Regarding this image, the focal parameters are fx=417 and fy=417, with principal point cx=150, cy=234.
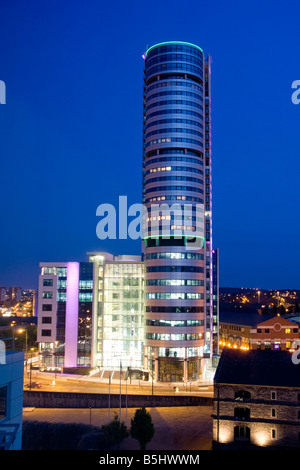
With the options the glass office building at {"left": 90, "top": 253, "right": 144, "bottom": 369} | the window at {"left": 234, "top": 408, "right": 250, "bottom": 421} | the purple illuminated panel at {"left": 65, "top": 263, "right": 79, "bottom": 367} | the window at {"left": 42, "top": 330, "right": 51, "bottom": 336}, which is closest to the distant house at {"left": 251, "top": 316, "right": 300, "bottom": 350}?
the glass office building at {"left": 90, "top": 253, "right": 144, "bottom": 369}

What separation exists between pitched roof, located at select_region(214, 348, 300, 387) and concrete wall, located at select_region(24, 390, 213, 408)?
16.2m

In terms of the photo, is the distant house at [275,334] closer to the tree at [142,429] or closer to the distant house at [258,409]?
the distant house at [258,409]

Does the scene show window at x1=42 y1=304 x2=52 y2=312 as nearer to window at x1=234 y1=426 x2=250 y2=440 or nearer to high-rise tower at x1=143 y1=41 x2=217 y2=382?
high-rise tower at x1=143 y1=41 x2=217 y2=382

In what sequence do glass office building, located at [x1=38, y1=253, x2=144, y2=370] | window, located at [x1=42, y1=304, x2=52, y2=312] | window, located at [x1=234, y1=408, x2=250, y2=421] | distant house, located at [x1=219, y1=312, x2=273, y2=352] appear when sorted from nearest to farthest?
window, located at [x1=234, y1=408, x2=250, y2=421], glass office building, located at [x1=38, y1=253, x2=144, y2=370], window, located at [x1=42, y1=304, x2=52, y2=312], distant house, located at [x1=219, y1=312, x2=273, y2=352]

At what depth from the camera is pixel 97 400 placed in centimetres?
6762

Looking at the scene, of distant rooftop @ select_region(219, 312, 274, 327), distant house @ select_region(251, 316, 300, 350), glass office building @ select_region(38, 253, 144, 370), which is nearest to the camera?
glass office building @ select_region(38, 253, 144, 370)

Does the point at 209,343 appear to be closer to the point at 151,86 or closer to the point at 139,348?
the point at 139,348

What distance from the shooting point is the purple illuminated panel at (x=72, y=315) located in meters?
93.1

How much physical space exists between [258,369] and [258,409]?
5.16 meters

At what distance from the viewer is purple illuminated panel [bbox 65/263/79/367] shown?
93.1m

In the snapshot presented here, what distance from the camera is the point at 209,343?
332 ft

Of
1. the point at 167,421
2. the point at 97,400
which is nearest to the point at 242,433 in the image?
the point at 167,421

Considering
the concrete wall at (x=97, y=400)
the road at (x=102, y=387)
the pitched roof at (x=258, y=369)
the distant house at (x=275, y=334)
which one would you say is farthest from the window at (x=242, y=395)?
the distant house at (x=275, y=334)

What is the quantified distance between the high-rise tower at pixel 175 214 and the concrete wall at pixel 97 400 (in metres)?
19.1
